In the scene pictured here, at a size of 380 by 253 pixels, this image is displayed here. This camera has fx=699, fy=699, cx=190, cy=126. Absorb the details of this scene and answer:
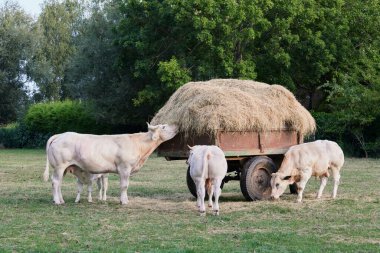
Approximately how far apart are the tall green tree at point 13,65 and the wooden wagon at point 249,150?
1745 inches

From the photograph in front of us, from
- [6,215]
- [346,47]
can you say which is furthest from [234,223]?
[346,47]

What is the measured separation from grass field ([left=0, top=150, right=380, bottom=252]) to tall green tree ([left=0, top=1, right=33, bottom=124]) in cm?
4085

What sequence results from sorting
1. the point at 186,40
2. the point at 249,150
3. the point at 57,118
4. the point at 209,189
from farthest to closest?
the point at 57,118
the point at 186,40
the point at 249,150
the point at 209,189

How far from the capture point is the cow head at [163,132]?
15716 mm

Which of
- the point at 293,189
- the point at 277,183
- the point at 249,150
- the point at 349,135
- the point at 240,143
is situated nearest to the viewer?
the point at 277,183

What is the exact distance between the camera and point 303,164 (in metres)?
16.1

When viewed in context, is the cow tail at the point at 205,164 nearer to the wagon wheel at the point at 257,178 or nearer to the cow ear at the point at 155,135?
the cow ear at the point at 155,135

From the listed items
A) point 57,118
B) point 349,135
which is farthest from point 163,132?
point 57,118

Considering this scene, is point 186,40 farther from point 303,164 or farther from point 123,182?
point 123,182

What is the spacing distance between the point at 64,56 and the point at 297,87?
120 ft

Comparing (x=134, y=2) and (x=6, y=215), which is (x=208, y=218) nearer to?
(x=6, y=215)

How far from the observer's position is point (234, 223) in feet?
41.4

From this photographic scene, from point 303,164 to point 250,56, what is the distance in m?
25.5

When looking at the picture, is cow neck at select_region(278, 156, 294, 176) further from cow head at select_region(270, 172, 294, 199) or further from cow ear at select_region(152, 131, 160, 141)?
cow ear at select_region(152, 131, 160, 141)
